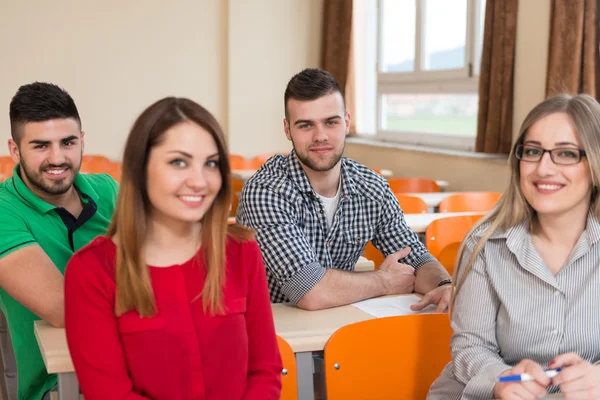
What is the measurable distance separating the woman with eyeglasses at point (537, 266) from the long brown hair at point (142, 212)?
2.07ft

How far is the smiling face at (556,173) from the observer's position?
1.74 meters

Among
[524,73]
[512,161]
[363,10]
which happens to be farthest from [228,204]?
[363,10]

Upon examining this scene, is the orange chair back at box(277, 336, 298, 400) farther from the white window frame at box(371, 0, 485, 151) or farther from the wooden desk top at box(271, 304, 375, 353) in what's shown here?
the white window frame at box(371, 0, 485, 151)

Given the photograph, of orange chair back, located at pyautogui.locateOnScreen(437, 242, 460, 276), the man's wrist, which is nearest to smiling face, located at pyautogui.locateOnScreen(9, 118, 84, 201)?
the man's wrist

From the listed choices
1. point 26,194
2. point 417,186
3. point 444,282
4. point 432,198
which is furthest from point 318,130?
point 417,186

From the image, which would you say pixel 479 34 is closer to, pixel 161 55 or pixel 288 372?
pixel 161 55

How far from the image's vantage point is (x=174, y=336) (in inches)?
58.8

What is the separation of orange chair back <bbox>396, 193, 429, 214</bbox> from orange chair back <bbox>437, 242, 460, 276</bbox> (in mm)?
832

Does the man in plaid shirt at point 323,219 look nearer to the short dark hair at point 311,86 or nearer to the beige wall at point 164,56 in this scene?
the short dark hair at point 311,86

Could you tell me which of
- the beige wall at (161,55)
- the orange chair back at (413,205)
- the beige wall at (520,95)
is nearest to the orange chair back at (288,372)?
the orange chair back at (413,205)

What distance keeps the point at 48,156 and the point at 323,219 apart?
3.12 ft

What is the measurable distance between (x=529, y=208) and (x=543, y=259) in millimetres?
141

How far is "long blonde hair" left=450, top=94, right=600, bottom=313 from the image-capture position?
1730 mm

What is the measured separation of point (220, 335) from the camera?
154 centimetres
